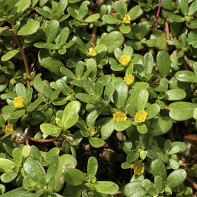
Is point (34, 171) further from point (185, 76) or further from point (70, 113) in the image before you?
point (185, 76)

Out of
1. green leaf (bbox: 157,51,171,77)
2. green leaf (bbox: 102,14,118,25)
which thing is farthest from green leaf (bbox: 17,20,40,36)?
green leaf (bbox: 157,51,171,77)

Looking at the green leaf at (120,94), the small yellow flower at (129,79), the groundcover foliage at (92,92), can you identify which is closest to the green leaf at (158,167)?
the groundcover foliage at (92,92)

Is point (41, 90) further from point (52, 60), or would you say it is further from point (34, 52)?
point (34, 52)

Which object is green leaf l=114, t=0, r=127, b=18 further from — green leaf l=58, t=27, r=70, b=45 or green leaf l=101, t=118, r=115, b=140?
green leaf l=101, t=118, r=115, b=140

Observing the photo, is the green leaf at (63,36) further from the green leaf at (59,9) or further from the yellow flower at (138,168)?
the yellow flower at (138,168)

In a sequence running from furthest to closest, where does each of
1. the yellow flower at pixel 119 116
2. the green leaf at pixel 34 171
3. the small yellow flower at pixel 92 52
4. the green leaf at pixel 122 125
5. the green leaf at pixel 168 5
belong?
the green leaf at pixel 168 5 < the small yellow flower at pixel 92 52 < the yellow flower at pixel 119 116 < the green leaf at pixel 122 125 < the green leaf at pixel 34 171

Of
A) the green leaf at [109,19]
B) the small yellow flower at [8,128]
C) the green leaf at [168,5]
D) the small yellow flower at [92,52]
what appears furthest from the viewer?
the green leaf at [168,5]
